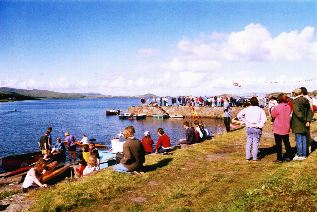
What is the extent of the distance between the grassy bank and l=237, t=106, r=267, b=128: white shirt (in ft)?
4.67

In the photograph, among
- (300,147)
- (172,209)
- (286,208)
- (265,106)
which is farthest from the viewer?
(265,106)

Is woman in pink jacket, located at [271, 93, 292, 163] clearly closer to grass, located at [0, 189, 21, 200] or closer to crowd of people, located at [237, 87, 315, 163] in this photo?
crowd of people, located at [237, 87, 315, 163]

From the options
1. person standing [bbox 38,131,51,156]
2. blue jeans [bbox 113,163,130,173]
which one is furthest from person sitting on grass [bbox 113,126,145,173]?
person standing [bbox 38,131,51,156]

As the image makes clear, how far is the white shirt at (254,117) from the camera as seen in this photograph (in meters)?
10.8

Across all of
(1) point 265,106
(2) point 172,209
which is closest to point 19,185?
(2) point 172,209

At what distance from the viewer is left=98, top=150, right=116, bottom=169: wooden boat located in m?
18.1

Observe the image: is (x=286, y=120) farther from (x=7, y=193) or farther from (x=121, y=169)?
(x=7, y=193)

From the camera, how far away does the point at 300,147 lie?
417 inches

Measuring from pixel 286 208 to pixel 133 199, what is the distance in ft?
12.6

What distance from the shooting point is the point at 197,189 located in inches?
333

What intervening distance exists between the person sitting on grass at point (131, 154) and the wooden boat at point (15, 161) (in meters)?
14.3

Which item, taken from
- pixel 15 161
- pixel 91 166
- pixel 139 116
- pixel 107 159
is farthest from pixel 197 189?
pixel 139 116

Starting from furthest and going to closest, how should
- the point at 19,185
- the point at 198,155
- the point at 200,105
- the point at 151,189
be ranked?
the point at 200,105 → the point at 19,185 → the point at 198,155 → the point at 151,189

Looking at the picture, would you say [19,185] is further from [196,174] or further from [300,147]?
[300,147]
